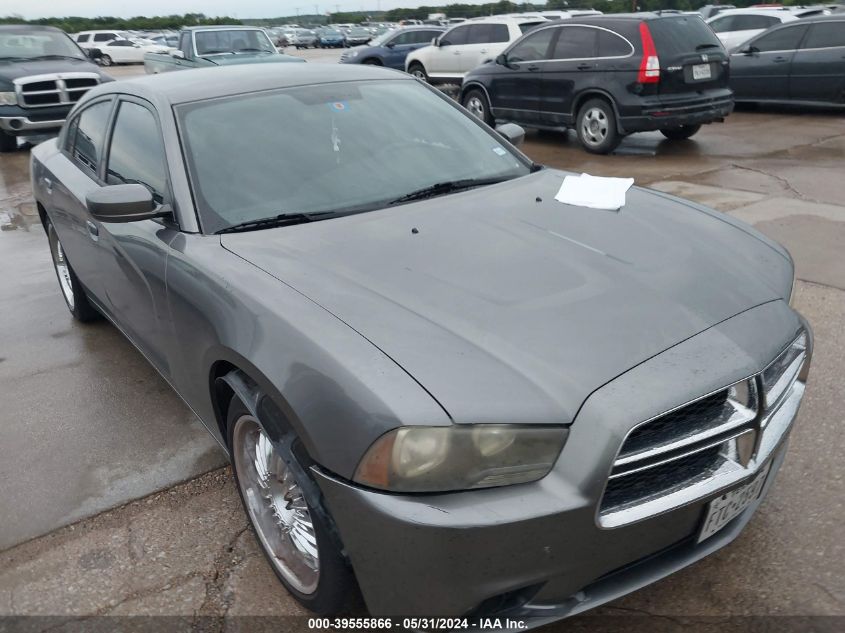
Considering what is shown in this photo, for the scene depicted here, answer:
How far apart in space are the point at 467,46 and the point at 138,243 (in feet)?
42.9

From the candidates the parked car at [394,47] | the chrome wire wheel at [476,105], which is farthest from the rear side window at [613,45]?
the parked car at [394,47]

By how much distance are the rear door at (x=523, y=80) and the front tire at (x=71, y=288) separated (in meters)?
7.10

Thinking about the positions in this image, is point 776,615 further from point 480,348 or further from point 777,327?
point 480,348

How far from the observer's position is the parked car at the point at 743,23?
13695 millimetres

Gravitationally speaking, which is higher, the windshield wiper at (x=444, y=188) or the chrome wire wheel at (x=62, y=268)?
the windshield wiper at (x=444, y=188)

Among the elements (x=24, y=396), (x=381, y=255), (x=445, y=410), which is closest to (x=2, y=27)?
(x=24, y=396)

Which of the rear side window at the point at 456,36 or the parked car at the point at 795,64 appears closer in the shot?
the parked car at the point at 795,64

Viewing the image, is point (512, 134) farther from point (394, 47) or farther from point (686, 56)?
point (394, 47)

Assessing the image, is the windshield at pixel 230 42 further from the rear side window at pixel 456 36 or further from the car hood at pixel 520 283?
the car hood at pixel 520 283

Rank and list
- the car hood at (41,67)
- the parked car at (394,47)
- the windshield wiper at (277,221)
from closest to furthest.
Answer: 1. the windshield wiper at (277,221)
2. the car hood at (41,67)
3. the parked car at (394,47)

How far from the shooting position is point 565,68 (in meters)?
9.83

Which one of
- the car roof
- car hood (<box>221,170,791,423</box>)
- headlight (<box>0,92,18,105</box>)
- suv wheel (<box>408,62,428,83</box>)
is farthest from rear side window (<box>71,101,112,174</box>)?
suv wheel (<box>408,62,428,83</box>)

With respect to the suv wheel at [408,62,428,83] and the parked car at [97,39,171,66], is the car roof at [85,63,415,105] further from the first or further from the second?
the parked car at [97,39,171,66]

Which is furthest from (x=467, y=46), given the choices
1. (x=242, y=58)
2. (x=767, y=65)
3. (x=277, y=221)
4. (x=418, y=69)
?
(x=277, y=221)
